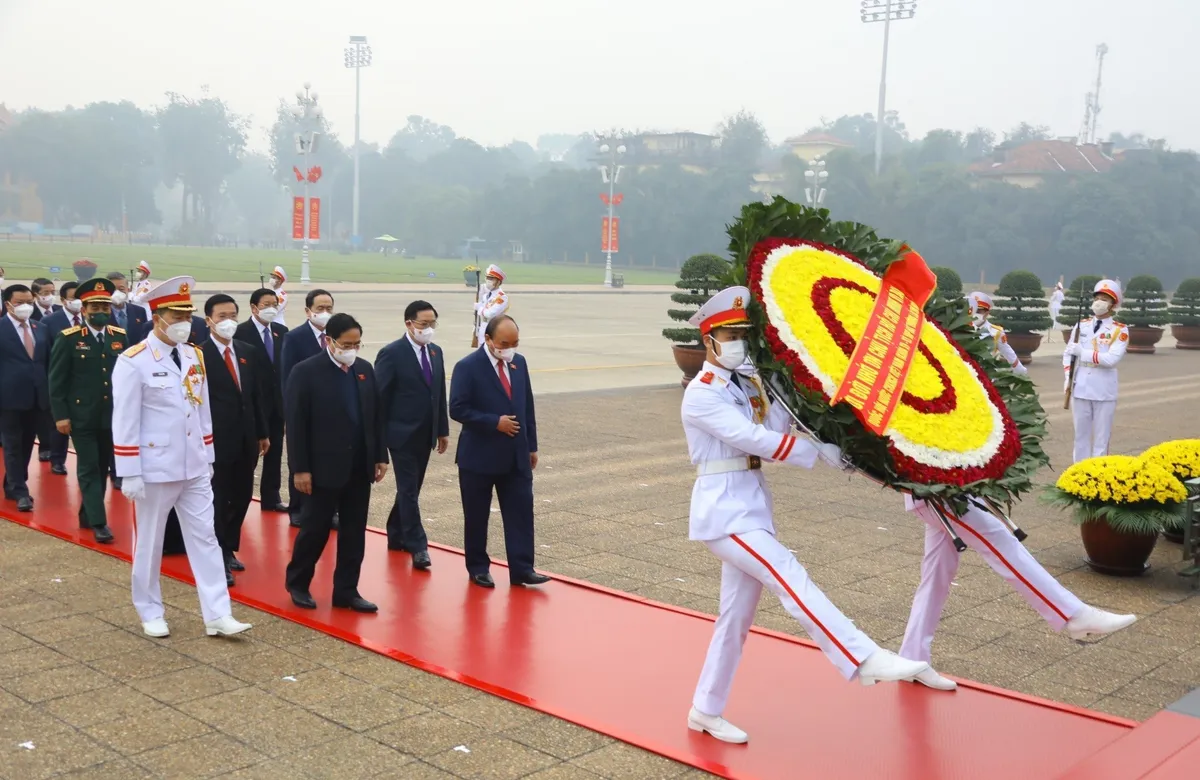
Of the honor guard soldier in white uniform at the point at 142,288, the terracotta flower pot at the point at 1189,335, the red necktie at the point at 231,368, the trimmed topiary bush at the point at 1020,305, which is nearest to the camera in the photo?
the red necktie at the point at 231,368

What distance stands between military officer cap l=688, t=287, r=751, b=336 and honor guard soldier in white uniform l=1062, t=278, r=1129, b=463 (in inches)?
288

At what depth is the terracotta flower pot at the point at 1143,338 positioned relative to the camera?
2984cm

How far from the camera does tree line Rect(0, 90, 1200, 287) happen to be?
6103 centimetres

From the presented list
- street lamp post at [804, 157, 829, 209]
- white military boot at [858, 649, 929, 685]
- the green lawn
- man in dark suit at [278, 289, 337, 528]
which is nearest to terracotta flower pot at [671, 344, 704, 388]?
man in dark suit at [278, 289, 337, 528]

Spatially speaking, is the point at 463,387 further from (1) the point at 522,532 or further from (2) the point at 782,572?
(2) the point at 782,572

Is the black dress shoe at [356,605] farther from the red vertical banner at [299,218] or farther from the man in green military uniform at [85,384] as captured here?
the red vertical banner at [299,218]

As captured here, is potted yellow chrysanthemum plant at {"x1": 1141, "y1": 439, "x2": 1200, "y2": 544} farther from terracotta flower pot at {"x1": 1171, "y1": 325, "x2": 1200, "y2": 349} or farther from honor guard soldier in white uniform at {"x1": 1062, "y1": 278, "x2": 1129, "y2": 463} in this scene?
terracotta flower pot at {"x1": 1171, "y1": 325, "x2": 1200, "y2": 349}

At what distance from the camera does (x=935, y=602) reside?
551cm

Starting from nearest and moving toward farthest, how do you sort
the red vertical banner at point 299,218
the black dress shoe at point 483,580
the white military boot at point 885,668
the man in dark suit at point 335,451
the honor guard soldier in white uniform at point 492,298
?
the white military boot at point 885,668 → the man in dark suit at point 335,451 → the black dress shoe at point 483,580 → the honor guard soldier in white uniform at point 492,298 → the red vertical banner at point 299,218

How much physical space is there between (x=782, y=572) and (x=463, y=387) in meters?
3.01

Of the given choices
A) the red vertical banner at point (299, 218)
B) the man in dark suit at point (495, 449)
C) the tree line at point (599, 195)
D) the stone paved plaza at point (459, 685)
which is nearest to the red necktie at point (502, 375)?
the man in dark suit at point (495, 449)

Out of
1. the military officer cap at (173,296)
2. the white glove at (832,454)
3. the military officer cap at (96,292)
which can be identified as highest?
the military officer cap at (173,296)

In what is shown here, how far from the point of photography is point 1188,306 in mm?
33062

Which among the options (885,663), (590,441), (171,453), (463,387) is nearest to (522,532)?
(463,387)
